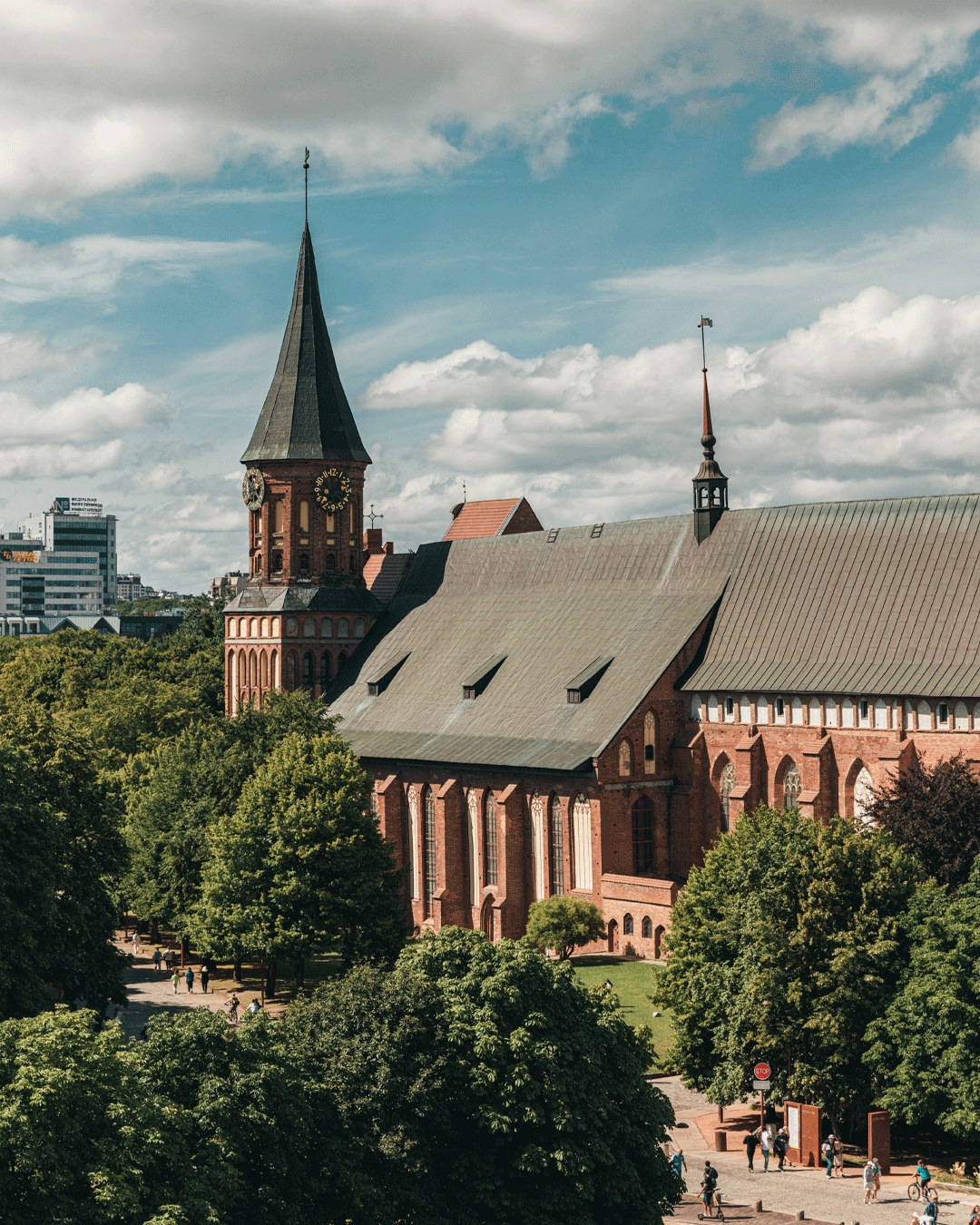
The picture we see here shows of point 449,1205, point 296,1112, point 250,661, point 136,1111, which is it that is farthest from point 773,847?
point 250,661

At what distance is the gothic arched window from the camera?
81.2 m

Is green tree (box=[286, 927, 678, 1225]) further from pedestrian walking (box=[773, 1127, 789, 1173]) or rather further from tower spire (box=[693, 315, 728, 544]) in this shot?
tower spire (box=[693, 315, 728, 544])

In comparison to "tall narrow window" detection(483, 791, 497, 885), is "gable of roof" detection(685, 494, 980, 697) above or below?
above

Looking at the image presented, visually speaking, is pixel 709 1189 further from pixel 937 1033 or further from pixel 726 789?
pixel 726 789

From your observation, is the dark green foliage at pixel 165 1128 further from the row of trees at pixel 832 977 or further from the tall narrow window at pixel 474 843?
the tall narrow window at pixel 474 843

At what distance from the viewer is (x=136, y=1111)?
3184cm

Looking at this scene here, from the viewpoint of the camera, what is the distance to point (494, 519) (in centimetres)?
12550

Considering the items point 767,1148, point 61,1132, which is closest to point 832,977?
point 767,1148

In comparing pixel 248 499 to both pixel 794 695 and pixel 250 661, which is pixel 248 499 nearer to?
pixel 250 661

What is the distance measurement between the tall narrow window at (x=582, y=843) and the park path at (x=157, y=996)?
16412mm

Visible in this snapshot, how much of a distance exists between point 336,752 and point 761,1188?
2954cm

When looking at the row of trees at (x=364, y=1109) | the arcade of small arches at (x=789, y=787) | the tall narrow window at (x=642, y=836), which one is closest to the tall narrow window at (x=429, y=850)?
the tall narrow window at (x=642, y=836)

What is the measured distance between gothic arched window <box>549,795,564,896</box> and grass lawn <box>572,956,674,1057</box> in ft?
17.4

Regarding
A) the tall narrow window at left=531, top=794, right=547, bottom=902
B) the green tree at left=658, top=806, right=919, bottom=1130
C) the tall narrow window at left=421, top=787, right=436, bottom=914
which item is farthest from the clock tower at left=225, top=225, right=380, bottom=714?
the green tree at left=658, top=806, right=919, bottom=1130
